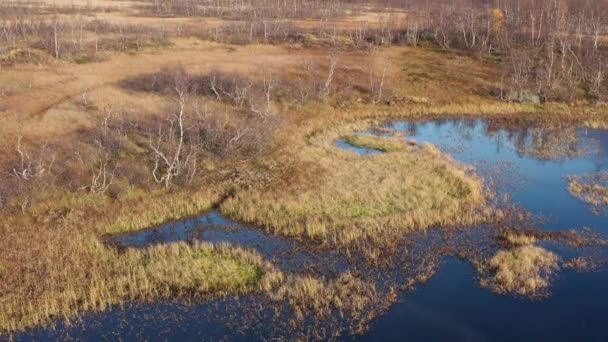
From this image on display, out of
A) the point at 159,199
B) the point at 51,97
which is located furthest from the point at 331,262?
the point at 51,97

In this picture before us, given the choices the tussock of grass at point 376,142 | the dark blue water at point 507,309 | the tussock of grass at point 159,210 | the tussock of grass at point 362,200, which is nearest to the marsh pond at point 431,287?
the dark blue water at point 507,309

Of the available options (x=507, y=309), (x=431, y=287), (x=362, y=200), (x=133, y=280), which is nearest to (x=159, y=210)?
(x=133, y=280)

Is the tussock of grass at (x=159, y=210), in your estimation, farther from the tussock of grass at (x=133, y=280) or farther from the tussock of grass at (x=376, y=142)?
the tussock of grass at (x=376, y=142)

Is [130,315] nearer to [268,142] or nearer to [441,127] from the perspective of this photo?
[268,142]

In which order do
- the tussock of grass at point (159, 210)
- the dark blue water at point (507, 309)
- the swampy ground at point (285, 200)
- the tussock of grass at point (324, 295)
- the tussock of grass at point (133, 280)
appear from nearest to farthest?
the dark blue water at point (507, 309) < the tussock of grass at point (133, 280) < the tussock of grass at point (324, 295) < the swampy ground at point (285, 200) < the tussock of grass at point (159, 210)

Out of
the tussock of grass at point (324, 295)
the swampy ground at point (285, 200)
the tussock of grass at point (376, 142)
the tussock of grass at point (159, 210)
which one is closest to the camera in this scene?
the tussock of grass at point (324, 295)

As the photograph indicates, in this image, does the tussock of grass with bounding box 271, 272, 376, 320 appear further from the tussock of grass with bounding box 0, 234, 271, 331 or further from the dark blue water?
the tussock of grass with bounding box 0, 234, 271, 331

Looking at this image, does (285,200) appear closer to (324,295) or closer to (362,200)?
(362,200)

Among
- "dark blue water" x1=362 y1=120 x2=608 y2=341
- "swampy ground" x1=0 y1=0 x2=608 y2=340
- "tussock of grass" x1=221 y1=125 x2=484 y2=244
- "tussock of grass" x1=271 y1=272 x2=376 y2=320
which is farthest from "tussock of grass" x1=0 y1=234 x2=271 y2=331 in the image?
"dark blue water" x1=362 y1=120 x2=608 y2=341
